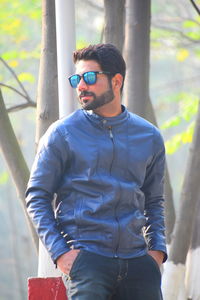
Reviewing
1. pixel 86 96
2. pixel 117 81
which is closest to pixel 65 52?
pixel 117 81

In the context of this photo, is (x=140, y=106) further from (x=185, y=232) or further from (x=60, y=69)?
(x=60, y=69)

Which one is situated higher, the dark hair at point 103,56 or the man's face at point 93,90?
the dark hair at point 103,56

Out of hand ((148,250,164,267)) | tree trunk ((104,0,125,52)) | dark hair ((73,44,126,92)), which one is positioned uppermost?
tree trunk ((104,0,125,52))

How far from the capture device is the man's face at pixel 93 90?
11.2ft

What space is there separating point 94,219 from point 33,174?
40 centimetres

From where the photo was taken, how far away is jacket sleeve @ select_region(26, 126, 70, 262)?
127 inches

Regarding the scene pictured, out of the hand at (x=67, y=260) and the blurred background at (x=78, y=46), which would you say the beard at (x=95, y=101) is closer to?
the hand at (x=67, y=260)

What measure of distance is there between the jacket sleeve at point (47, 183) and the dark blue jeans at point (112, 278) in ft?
0.45

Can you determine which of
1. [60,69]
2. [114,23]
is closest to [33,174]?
[60,69]

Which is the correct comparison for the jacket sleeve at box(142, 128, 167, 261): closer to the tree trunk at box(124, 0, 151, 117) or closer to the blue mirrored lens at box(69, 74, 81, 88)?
the blue mirrored lens at box(69, 74, 81, 88)

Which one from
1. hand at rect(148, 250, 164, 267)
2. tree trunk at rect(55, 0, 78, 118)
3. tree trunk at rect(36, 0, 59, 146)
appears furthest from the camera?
tree trunk at rect(36, 0, 59, 146)

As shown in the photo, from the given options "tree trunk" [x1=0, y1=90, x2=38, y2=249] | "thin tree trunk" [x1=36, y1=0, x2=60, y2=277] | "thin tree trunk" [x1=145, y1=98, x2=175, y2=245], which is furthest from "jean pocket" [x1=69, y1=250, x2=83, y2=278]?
"thin tree trunk" [x1=145, y1=98, x2=175, y2=245]

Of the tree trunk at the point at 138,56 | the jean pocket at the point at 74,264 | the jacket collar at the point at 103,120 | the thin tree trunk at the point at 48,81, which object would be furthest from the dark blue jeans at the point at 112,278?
the tree trunk at the point at 138,56

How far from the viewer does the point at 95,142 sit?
3.36m
